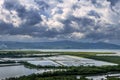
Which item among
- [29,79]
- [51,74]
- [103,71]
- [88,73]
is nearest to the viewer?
[29,79]

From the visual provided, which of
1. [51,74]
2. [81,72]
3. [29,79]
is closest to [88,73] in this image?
[81,72]

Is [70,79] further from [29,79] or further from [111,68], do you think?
[111,68]

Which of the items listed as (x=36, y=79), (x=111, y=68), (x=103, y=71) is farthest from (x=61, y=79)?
(x=111, y=68)

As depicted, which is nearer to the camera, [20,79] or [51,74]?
[20,79]

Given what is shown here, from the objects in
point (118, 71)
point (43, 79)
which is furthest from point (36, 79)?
point (118, 71)

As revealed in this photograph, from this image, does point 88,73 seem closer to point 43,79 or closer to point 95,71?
point 95,71

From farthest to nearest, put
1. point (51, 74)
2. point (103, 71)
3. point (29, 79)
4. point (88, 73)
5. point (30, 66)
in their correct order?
1. point (30, 66)
2. point (103, 71)
3. point (88, 73)
4. point (51, 74)
5. point (29, 79)

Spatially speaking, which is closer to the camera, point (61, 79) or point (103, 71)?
point (61, 79)

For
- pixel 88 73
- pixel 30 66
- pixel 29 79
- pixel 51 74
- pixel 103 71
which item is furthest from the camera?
pixel 30 66
